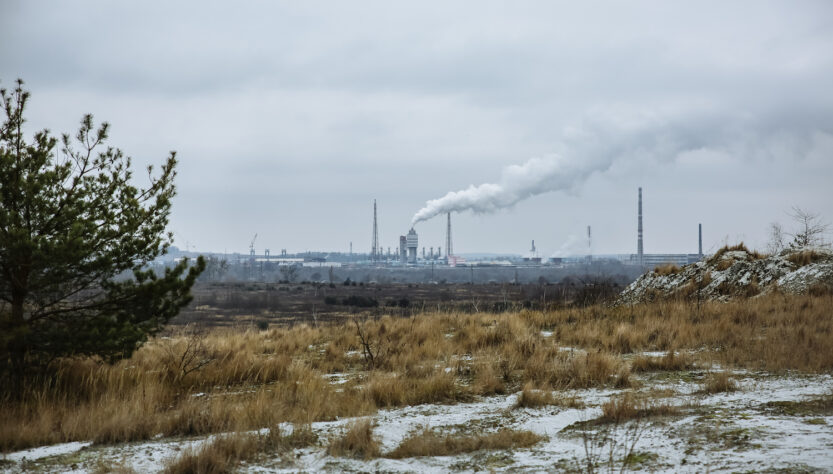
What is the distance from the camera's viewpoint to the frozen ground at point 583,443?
3496 mm

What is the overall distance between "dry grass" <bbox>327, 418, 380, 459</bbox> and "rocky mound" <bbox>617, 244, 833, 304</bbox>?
1064 cm

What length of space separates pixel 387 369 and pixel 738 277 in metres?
10.2

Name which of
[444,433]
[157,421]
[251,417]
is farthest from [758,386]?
[157,421]

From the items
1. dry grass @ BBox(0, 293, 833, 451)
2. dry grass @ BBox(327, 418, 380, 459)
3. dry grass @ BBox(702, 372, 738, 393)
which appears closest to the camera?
dry grass @ BBox(327, 418, 380, 459)

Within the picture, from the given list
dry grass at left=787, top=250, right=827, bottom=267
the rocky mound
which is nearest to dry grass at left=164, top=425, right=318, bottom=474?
the rocky mound

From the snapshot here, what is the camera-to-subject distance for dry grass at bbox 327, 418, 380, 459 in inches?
160

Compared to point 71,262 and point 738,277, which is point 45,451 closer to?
point 71,262

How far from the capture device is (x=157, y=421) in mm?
4895

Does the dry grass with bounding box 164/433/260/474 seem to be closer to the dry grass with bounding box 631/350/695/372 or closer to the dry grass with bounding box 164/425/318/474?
the dry grass with bounding box 164/425/318/474

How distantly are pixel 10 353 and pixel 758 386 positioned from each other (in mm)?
7543

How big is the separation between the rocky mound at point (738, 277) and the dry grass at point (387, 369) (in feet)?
4.55

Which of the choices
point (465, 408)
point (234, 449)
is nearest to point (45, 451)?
point (234, 449)

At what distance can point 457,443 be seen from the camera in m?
4.17

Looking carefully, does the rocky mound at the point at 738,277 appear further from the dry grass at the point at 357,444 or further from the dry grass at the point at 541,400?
the dry grass at the point at 357,444
